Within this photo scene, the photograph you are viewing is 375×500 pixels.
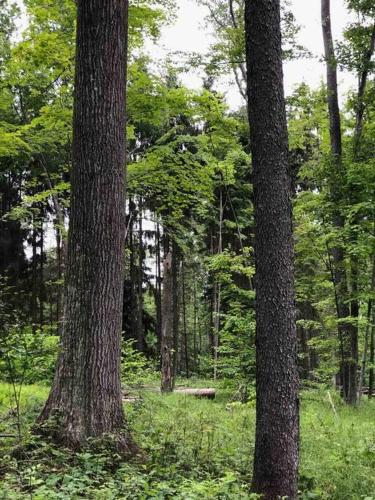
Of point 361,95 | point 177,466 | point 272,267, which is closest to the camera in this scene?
point 272,267

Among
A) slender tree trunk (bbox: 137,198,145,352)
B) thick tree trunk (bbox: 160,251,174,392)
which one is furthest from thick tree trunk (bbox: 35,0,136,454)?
slender tree trunk (bbox: 137,198,145,352)

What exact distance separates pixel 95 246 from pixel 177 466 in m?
2.25

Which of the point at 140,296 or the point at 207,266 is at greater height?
the point at 207,266

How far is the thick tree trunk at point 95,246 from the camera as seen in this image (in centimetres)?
453

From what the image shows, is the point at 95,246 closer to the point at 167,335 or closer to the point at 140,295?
the point at 167,335

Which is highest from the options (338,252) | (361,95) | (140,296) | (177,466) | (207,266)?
(361,95)

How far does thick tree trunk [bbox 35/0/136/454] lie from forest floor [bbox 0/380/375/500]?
39 centimetres

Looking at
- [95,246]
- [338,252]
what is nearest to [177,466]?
[95,246]

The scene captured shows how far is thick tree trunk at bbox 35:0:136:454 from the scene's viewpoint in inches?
178

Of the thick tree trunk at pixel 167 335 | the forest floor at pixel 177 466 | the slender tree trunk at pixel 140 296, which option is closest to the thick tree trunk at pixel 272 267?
the forest floor at pixel 177 466

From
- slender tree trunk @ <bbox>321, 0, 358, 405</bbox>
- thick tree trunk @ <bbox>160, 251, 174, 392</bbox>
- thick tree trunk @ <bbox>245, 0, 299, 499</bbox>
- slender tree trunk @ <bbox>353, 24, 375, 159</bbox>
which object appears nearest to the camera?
thick tree trunk @ <bbox>245, 0, 299, 499</bbox>

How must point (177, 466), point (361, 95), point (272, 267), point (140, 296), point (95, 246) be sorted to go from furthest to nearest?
point (140, 296), point (361, 95), point (95, 246), point (177, 466), point (272, 267)

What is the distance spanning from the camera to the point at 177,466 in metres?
4.49

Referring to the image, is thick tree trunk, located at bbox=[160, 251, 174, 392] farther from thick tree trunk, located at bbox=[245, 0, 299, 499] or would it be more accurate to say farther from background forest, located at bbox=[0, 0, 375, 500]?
thick tree trunk, located at bbox=[245, 0, 299, 499]
